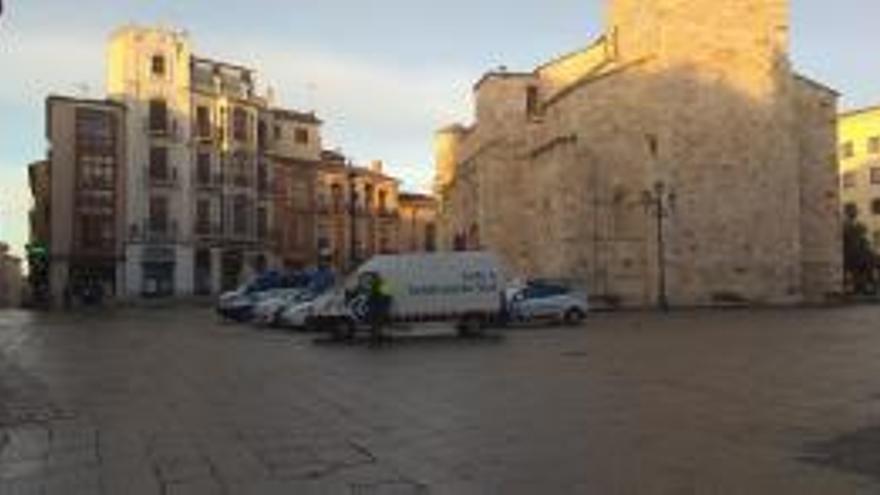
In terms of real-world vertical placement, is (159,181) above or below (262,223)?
above

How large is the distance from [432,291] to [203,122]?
57907mm

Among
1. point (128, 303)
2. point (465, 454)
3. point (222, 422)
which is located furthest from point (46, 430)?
point (128, 303)

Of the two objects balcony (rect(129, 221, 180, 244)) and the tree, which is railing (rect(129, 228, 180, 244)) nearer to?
balcony (rect(129, 221, 180, 244))

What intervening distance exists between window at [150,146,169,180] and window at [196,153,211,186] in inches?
96.8

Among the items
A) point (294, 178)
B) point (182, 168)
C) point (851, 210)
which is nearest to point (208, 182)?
point (182, 168)

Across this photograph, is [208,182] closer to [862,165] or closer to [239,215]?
[239,215]

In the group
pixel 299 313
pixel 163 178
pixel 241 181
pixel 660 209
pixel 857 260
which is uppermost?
pixel 241 181

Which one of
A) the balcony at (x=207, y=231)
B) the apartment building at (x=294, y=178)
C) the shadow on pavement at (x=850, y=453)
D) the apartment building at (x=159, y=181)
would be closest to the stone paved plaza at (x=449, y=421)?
the shadow on pavement at (x=850, y=453)

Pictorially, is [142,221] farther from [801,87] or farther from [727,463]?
[727,463]

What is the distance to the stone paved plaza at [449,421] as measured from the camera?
11.0m

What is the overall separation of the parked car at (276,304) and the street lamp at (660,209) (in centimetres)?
2188

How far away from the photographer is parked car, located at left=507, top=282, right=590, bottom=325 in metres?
45.0

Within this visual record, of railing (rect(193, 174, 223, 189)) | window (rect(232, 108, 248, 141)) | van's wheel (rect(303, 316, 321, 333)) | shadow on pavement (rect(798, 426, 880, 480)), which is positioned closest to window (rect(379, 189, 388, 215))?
window (rect(232, 108, 248, 141))

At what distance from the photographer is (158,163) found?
289 feet
